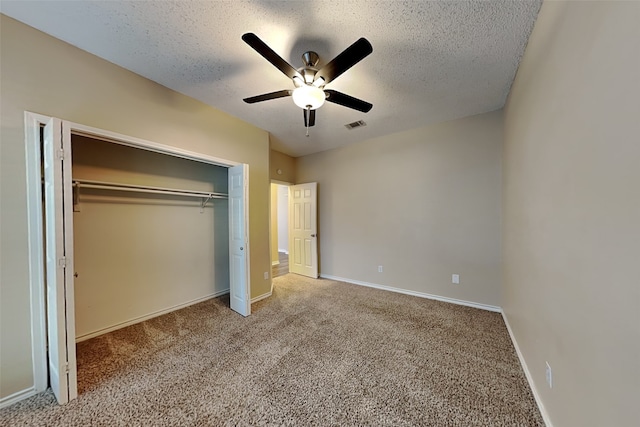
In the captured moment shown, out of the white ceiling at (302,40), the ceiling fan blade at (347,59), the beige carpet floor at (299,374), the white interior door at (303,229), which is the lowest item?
the beige carpet floor at (299,374)

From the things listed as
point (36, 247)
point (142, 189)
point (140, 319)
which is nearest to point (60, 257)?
point (36, 247)

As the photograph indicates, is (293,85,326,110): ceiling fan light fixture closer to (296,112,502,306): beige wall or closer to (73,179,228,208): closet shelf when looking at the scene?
(73,179,228,208): closet shelf

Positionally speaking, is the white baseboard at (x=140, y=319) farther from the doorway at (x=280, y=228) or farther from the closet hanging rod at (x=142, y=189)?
the doorway at (x=280, y=228)

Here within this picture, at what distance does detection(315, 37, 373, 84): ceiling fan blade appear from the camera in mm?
1440

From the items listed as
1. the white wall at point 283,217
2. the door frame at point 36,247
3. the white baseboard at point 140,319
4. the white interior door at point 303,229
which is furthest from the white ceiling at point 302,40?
the white wall at point 283,217

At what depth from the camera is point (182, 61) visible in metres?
2.07

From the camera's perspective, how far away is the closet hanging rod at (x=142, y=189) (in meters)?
2.27

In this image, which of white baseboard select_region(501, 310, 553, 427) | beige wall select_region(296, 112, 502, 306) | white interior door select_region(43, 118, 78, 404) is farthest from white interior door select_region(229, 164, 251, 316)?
white baseboard select_region(501, 310, 553, 427)

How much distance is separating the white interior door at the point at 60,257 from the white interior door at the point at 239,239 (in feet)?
5.08

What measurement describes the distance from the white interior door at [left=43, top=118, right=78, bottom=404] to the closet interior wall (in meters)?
0.90

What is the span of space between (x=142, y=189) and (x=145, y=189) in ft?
0.10

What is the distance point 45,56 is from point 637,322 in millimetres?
3639

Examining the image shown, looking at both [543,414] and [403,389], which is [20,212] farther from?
[543,414]

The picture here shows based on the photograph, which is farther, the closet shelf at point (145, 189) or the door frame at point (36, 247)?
the closet shelf at point (145, 189)
